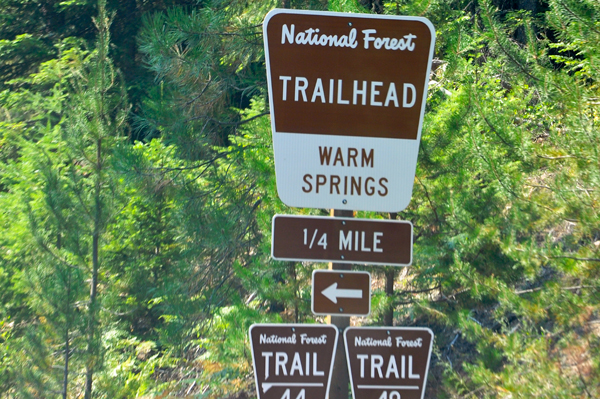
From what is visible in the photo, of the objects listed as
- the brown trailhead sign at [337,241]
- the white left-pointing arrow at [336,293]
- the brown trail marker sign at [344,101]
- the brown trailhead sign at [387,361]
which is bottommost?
the brown trailhead sign at [387,361]

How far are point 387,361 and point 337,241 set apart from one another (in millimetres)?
458

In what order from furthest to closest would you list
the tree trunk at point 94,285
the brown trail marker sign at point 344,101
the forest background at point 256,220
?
the tree trunk at point 94,285 < the forest background at point 256,220 < the brown trail marker sign at point 344,101

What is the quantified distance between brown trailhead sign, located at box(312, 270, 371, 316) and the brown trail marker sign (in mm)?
254

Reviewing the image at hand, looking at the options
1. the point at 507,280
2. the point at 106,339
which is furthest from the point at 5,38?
the point at 507,280

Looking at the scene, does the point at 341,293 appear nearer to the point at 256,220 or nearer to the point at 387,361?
the point at 387,361

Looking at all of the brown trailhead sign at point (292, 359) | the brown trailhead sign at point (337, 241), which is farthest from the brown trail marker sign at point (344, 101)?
the brown trailhead sign at point (292, 359)

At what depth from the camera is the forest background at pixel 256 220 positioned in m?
3.00

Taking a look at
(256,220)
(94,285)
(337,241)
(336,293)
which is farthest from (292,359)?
(94,285)

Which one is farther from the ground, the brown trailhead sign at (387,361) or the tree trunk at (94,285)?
the brown trailhead sign at (387,361)

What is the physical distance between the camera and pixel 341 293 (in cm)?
191

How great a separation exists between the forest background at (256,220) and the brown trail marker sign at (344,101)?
144cm

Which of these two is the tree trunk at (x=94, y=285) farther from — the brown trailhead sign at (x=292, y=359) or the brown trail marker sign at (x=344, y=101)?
the brown trail marker sign at (x=344, y=101)

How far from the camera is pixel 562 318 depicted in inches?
113

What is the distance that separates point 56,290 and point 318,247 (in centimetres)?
562
